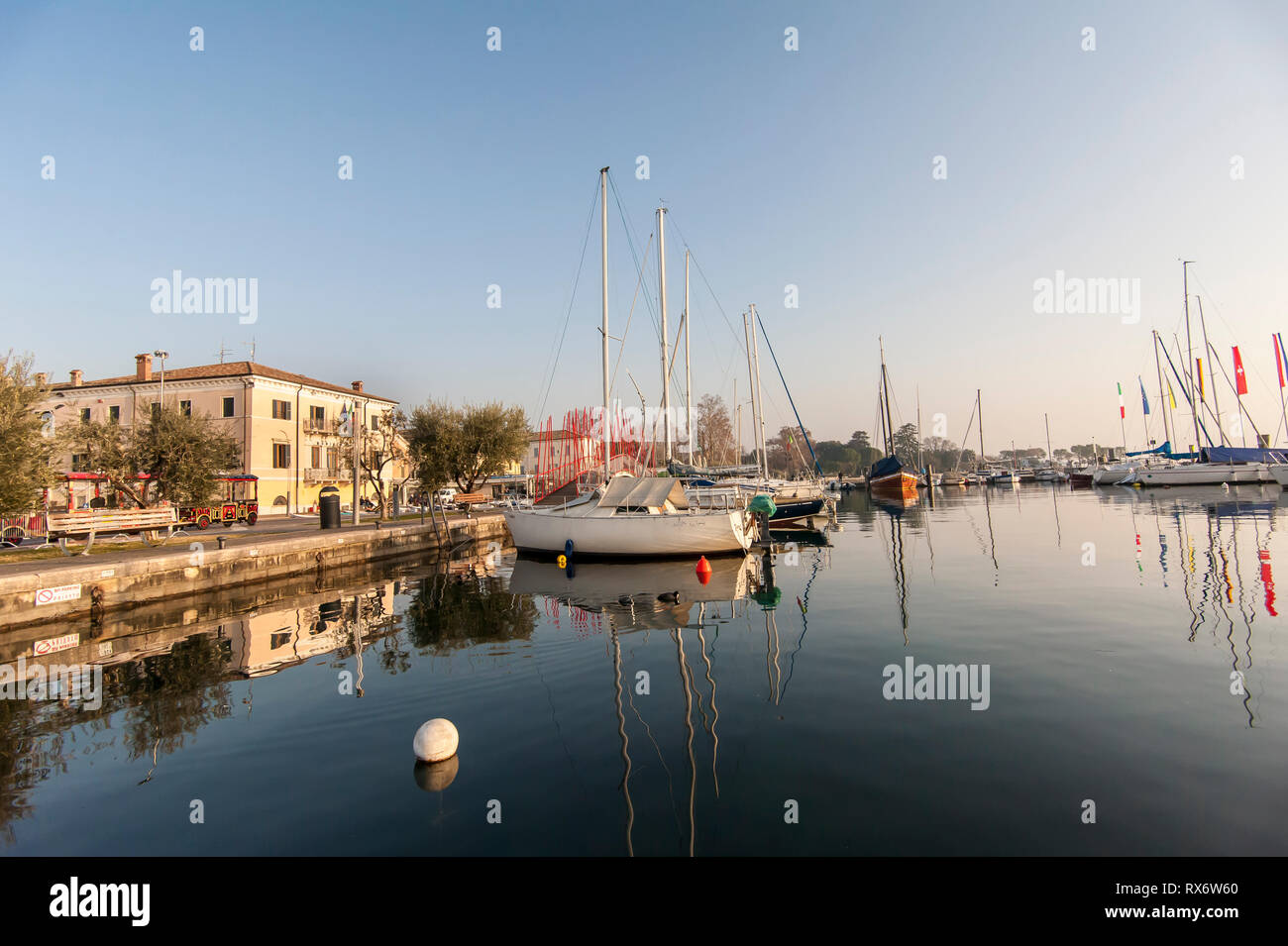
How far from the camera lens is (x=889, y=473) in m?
68.3

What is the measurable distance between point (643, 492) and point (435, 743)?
15807 mm

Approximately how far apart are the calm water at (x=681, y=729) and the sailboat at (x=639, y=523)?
249 inches

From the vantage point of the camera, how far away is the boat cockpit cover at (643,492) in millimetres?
21328

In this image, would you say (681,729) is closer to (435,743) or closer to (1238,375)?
(435,743)

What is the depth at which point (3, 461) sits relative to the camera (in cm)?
1471

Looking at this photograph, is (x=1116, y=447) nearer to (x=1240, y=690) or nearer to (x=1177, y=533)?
(x=1177, y=533)

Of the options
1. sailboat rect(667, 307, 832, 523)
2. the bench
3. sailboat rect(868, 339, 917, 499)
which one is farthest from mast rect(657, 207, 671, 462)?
sailboat rect(868, 339, 917, 499)

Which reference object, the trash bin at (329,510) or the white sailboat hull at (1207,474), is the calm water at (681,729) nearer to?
the trash bin at (329,510)

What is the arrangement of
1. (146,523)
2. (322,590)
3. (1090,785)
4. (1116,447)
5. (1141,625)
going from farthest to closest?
(1116,447)
(146,523)
(322,590)
(1141,625)
(1090,785)

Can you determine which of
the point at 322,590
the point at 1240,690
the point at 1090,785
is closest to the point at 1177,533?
the point at 1240,690

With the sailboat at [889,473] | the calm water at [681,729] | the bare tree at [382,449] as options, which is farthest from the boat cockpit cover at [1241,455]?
the bare tree at [382,449]

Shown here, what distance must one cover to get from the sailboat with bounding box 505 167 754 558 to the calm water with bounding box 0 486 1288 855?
6318 millimetres
